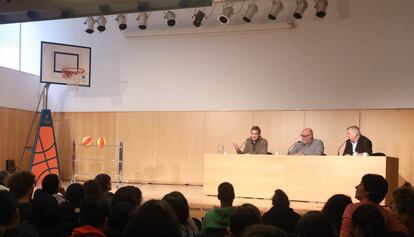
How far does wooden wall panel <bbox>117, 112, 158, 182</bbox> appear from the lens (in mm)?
10297

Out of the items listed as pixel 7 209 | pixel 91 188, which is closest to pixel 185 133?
pixel 91 188

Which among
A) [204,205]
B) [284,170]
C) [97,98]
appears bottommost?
[204,205]

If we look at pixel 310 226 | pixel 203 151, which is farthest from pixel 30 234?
pixel 203 151

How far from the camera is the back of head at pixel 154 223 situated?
1840mm

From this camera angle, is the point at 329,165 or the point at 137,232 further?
the point at 329,165

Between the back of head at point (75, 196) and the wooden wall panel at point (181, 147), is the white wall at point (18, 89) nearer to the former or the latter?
the wooden wall panel at point (181, 147)

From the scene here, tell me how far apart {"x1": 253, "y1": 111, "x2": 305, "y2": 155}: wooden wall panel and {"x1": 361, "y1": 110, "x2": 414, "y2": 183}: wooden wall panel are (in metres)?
1.30

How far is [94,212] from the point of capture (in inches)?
100

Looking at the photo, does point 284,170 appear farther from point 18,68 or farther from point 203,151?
point 18,68

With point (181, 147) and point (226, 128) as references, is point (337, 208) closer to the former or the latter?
point (226, 128)

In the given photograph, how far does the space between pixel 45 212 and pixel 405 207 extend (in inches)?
88.3

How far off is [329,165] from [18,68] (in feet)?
25.5

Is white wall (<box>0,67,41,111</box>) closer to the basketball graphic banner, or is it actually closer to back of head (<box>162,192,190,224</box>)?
the basketball graphic banner

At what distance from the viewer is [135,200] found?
10.6ft
